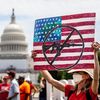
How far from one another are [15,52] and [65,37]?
5244 inches

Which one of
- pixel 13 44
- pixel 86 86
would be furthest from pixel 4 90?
pixel 13 44

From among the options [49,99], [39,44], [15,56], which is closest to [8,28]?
[15,56]

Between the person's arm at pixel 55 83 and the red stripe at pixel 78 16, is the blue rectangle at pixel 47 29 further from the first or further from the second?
the person's arm at pixel 55 83

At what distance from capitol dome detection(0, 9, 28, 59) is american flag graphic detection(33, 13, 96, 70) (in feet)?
428

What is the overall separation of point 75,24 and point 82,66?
493mm

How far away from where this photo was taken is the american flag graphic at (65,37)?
5.55m

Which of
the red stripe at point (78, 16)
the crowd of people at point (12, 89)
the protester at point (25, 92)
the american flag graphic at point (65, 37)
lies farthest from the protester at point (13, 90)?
the red stripe at point (78, 16)

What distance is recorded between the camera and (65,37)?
5852 mm

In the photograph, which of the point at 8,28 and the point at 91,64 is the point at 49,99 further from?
the point at 8,28

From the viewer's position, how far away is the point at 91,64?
5449 mm

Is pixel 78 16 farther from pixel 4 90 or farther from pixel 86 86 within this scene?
pixel 4 90

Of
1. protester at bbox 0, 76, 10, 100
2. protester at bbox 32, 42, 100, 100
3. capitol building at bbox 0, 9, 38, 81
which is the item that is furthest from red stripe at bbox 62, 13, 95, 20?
capitol building at bbox 0, 9, 38, 81

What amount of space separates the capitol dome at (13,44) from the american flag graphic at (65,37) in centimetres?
13046

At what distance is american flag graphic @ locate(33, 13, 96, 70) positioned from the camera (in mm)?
5547
